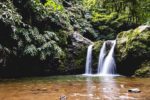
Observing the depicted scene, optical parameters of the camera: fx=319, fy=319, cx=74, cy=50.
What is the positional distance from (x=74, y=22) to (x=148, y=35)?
305 inches

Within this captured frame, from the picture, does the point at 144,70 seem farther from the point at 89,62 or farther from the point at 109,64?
the point at 89,62

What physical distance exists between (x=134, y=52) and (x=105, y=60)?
7.68 ft

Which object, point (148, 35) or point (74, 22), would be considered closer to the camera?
point (148, 35)

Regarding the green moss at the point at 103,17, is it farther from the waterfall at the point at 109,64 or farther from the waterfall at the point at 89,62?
the waterfall at the point at 109,64

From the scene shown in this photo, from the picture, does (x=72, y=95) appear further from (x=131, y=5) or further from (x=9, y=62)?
(x=9, y=62)

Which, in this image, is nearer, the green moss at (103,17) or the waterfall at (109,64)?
the waterfall at (109,64)

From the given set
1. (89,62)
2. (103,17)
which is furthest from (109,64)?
(103,17)

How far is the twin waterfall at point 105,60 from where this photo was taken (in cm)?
1739

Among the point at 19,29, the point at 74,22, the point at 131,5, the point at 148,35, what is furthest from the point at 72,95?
the point at 74,22

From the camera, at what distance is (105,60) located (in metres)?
17.9

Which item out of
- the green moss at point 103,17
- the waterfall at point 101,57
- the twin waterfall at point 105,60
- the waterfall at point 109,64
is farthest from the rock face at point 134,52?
the green moss at point 103,17

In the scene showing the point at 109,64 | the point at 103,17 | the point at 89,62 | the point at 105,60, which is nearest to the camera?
the point at 109,64

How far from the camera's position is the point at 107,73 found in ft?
56.7

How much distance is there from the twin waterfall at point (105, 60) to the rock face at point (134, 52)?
1.58 ft
